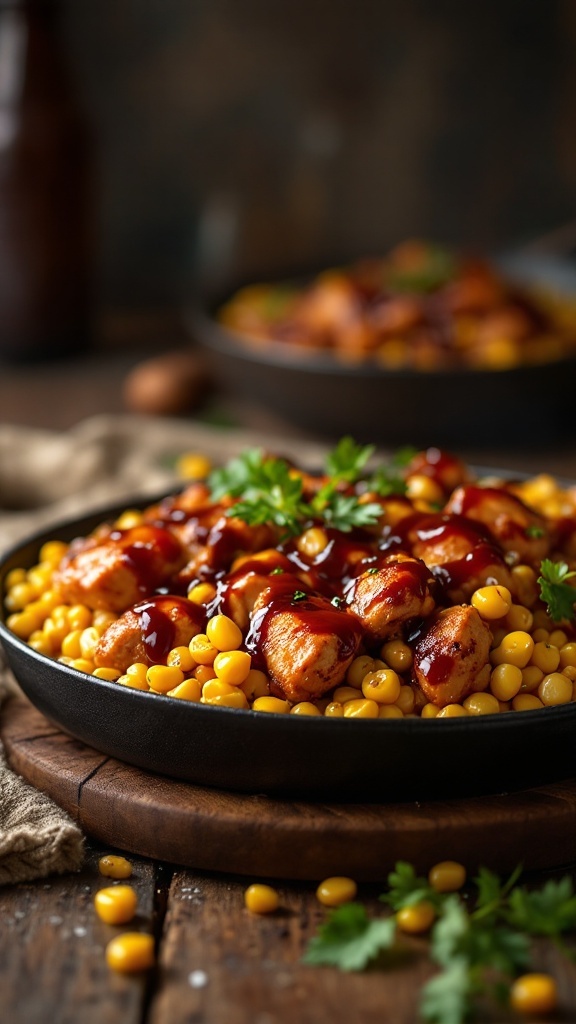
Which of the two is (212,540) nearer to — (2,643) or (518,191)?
(2,643)

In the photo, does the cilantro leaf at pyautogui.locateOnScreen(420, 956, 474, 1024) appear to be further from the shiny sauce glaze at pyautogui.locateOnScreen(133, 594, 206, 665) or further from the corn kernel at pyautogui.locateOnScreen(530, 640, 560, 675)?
the shiny sauce glaze at pyautogui.locateOnScreen(133, 594, 206, 665)

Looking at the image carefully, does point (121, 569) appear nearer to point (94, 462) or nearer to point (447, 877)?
point (447, 877)

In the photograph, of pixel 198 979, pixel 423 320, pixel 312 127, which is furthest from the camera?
pixel 312 127

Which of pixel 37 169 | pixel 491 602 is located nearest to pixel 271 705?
pixel 491 602

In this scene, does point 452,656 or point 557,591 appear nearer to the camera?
point 452,656

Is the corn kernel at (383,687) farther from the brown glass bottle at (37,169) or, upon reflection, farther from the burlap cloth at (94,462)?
the brown glass bottle at (37,169)
